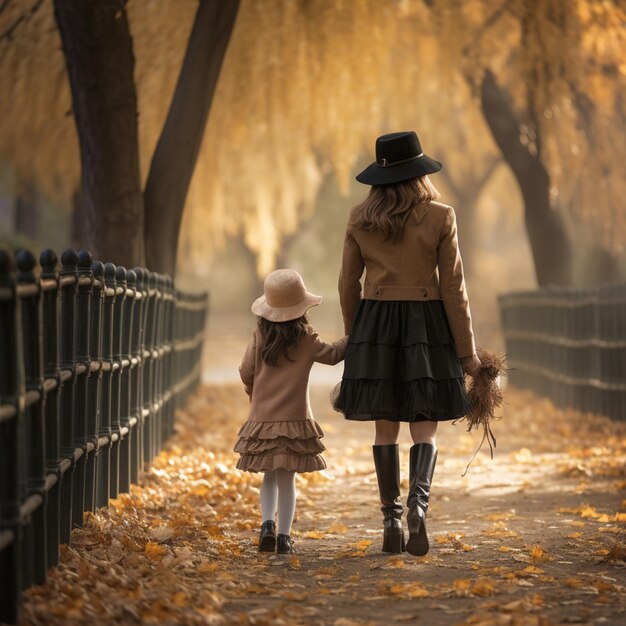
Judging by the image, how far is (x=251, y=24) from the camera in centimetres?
1202

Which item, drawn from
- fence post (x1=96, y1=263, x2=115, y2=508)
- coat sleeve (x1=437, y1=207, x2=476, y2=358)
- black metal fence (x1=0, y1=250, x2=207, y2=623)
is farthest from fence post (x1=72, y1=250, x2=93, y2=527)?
coat sleeve (x1=437, y1=207, x2=476, y2=358)

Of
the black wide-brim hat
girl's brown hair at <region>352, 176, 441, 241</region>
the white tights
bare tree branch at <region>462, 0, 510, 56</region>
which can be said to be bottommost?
the white tights

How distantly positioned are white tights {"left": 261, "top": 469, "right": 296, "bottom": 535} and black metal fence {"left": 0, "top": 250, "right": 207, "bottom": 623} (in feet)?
2.79

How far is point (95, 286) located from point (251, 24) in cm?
650

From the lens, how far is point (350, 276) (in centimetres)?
594

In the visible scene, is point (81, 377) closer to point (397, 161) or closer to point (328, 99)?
point (397, 161)

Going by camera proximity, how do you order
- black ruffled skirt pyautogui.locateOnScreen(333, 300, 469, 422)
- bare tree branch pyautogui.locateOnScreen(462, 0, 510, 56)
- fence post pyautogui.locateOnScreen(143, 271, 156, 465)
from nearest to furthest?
black ruffled skirt pyautogui.locateOnScreen(333, 300, 469, 422) < fence post pyautogui.locateOnScreen(143, 271, 156, 465) < bare tree branch pyautogui.locateOnScreen(462, 0, 510, 56)

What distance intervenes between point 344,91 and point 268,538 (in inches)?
291

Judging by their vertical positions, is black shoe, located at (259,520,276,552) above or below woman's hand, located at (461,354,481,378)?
below

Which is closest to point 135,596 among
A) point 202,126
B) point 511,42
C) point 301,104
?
point 202,126

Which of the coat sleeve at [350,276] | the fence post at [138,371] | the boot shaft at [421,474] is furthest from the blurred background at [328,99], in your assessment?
the boot shaft at [421,474]

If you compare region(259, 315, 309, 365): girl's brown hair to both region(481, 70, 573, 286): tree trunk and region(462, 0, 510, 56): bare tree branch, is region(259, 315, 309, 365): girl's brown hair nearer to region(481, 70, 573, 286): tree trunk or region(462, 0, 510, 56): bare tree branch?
region(462, 0, 510, 56): bare tree branch

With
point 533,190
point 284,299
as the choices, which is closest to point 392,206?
point 284,299

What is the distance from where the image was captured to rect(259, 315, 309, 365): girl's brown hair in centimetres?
584
